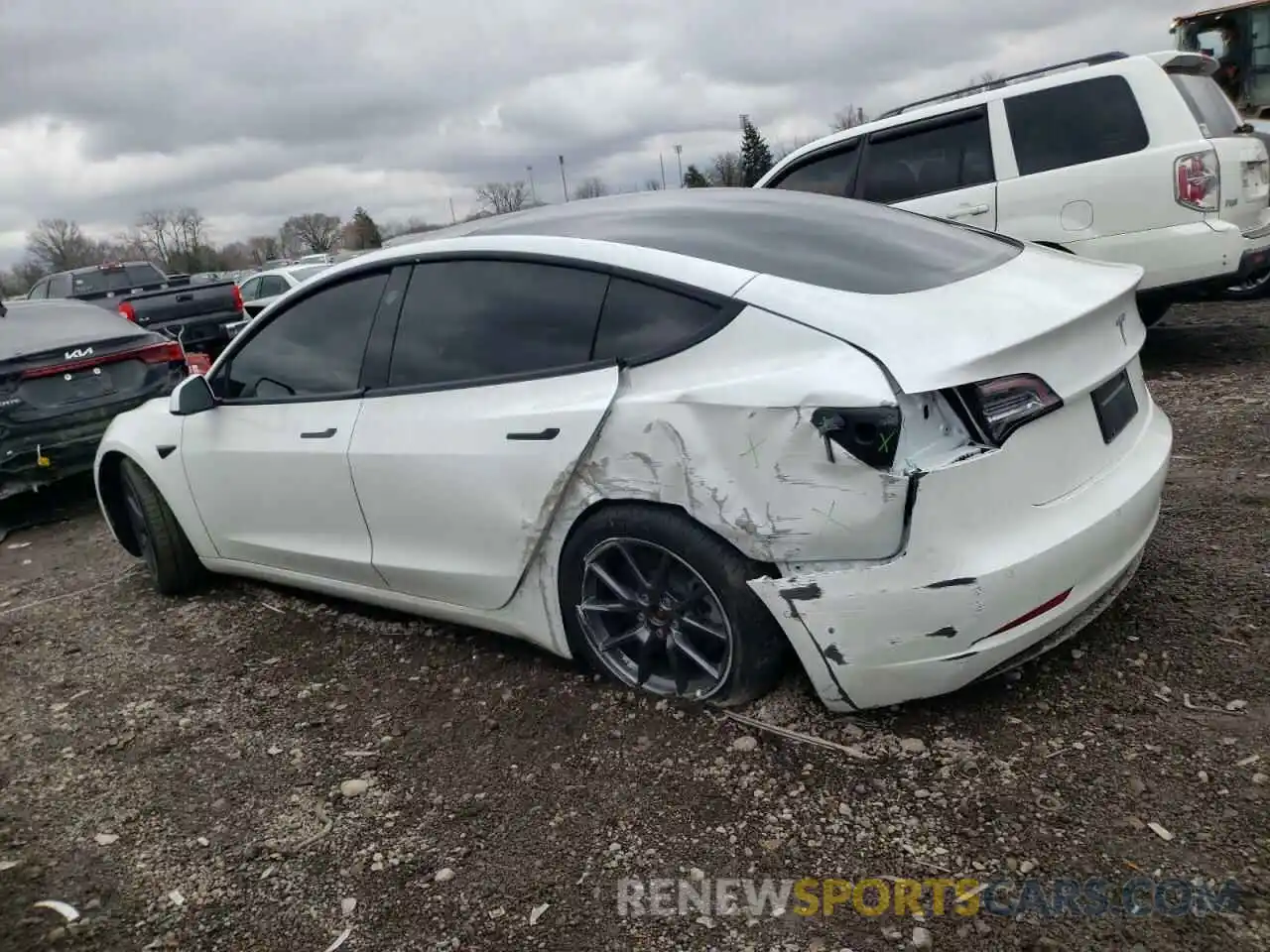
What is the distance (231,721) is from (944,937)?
2.46 metres

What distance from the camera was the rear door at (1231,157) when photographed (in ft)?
18.9

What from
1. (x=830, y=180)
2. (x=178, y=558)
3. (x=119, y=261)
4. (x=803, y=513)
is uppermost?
(x=119, y=261)

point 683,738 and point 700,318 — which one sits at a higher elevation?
point 700,318

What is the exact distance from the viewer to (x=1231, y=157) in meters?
5.76

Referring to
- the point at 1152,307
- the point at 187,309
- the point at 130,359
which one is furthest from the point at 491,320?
the point at 187,309

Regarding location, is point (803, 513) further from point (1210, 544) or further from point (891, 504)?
point (1210, 544)

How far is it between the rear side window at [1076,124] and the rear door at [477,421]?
14.8ft

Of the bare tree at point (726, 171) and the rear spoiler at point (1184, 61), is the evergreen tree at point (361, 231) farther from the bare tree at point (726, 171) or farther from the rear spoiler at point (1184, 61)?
the rear spoiler at point (1184, 61)

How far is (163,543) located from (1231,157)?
20.3ft

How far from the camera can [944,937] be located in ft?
6.71

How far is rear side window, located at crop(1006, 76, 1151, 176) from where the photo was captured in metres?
5.97

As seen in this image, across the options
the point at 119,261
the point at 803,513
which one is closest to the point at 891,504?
the point at 803,513

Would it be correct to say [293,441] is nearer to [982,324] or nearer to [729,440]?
[729,440]

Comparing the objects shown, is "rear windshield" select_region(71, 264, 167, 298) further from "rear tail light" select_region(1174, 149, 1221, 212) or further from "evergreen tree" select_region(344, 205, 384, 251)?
"evergreen tree" select_region(344, 205, 384, 251)
